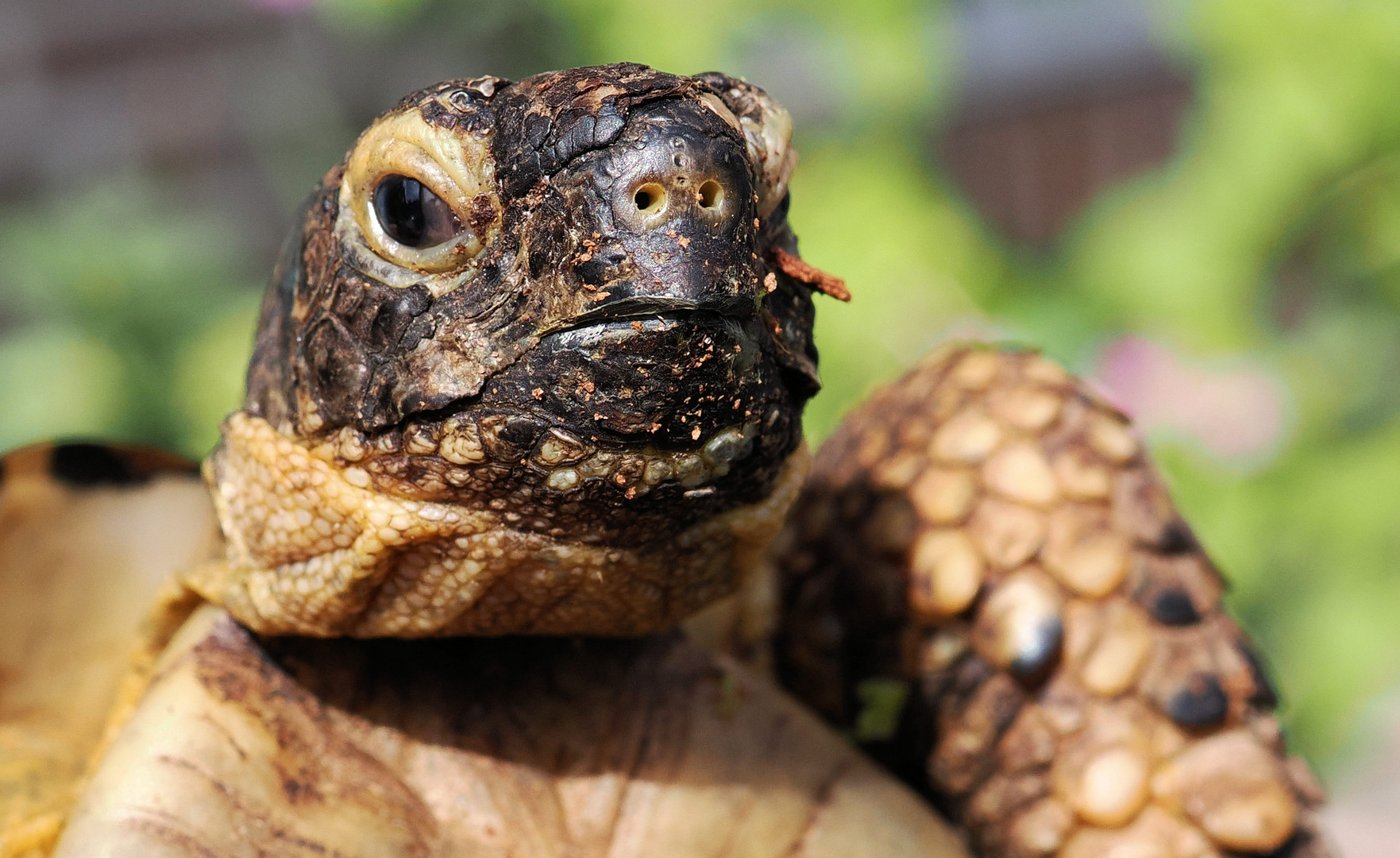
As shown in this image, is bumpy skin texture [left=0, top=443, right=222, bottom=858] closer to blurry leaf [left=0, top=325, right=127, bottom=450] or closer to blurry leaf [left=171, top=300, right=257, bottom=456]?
blurry leaf [left=171, top=300, right=257, bottom=456]

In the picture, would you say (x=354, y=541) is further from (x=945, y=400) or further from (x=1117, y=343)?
(x=1117, y=343)

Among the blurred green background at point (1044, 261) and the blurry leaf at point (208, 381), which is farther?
the blurry leaf at point (208, 381)

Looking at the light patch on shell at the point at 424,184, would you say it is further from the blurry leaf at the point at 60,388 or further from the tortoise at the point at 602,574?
the blurry leaf at the point at 60,388

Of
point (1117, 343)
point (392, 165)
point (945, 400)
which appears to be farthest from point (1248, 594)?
point (392, 165)

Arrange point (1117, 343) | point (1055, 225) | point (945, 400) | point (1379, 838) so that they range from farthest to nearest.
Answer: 1. point (1055, 225)
2. point (1117, 343)
3. point (1379, 838)
4. point (945, 400)

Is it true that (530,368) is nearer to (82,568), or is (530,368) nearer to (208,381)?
(82,568)

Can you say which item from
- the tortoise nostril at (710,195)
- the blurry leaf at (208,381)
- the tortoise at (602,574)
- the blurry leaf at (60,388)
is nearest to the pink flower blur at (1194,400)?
the tortoise at (602,574)
